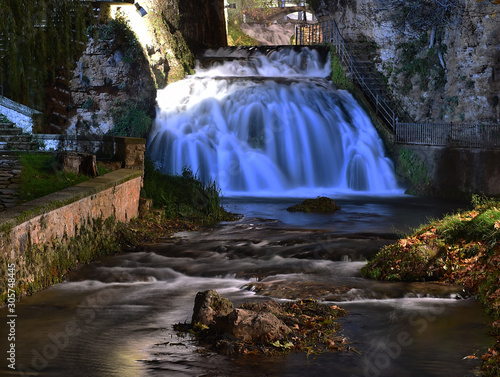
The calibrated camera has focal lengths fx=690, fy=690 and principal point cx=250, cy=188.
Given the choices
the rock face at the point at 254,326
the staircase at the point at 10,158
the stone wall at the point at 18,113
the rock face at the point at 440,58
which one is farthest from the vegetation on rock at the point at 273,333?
the rock face at the point at 440,58

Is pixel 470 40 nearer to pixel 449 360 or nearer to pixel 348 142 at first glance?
pixel 348 142

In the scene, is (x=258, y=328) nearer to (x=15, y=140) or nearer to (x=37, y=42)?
(x=15, y=140)

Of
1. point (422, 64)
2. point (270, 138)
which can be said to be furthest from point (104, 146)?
point (422, 64)

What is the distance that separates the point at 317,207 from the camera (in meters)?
18.0

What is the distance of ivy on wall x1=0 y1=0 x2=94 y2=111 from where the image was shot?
18703 mm

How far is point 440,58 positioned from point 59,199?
19.3m

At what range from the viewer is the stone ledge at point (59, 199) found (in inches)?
319

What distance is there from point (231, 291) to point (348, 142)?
53.7ft

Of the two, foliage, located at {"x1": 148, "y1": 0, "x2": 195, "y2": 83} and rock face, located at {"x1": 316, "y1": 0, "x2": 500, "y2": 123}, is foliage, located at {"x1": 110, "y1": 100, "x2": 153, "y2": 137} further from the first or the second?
rock face, located at {"x1": 316, "y1": 0, "x2": 500, "y2": 123}

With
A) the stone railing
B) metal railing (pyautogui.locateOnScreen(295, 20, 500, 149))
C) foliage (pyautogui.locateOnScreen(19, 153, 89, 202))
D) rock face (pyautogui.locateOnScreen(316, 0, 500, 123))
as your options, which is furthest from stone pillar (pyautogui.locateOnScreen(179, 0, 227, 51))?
foliage (pyautogui.locateOnScreen(19, 153, 89, 202))

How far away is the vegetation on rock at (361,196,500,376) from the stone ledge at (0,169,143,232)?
432cm

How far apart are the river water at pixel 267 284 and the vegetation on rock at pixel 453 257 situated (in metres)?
0.36

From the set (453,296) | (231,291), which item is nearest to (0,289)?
(231,291)

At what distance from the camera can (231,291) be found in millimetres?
9164
